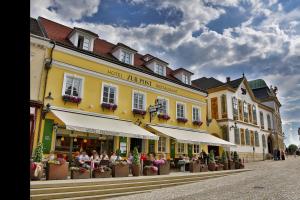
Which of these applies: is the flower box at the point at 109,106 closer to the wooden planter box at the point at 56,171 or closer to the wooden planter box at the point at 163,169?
the wooden planter box at the point at 163,169

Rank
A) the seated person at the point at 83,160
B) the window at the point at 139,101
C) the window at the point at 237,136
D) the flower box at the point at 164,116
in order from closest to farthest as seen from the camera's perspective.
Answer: the seated person at the point at 83,160
the window at the point at 139,101
the flower box at the point at 164,116
the window at the point at 237,136

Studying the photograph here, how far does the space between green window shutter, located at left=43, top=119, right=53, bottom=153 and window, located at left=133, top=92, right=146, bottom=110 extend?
5.76 m

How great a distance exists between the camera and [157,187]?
10219mm

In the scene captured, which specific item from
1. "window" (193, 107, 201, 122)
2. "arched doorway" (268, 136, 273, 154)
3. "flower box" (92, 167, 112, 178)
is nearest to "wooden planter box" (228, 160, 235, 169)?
"window" (193, 107, 201, 122)

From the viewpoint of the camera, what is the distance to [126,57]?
16.6 metres

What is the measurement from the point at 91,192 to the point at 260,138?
29.0 m

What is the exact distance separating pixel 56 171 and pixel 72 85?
5628 mm

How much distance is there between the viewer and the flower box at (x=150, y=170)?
1218 centimetres

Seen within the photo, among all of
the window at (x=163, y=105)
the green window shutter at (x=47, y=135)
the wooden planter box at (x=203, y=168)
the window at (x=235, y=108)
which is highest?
the window at (x=235, y=108)

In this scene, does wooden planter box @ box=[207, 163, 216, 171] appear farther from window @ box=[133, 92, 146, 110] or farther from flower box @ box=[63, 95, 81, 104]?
flower box @ box=[63, 95, 81, 104]

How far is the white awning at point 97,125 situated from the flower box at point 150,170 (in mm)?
1916

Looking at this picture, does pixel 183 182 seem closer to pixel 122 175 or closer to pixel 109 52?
pixel 122 175

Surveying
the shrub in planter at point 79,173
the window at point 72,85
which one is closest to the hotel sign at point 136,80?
the window at point 72,85

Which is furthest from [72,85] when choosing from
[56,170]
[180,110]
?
[180,110]
